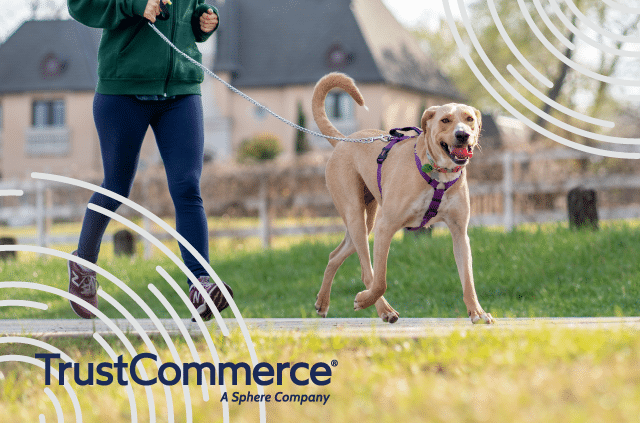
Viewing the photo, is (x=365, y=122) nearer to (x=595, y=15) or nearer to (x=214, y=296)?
(x=595, y=15)

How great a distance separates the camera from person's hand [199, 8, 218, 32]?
4.11 meters

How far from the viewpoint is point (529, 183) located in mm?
12195

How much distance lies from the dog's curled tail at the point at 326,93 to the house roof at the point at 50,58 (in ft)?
99.2

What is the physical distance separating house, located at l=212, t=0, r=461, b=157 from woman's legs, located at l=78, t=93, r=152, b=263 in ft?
87.1

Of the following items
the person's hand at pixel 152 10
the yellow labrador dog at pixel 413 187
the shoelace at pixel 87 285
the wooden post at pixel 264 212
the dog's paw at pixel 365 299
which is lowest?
the wooden post at pixel 264 212

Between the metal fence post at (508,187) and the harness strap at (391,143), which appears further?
the metal fence post at (508,187)

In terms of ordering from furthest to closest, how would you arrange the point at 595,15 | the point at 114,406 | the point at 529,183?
the point at 595,15, the point at 529,183, the point at 114,406

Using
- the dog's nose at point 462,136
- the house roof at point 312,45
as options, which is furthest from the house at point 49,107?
the dog's nose at point 462,136

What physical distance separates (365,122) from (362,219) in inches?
1107

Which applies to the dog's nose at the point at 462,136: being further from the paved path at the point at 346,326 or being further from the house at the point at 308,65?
the house at the point at 308,65

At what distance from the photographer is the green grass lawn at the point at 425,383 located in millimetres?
2229

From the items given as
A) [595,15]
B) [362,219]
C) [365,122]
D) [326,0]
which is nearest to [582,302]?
[362,219]

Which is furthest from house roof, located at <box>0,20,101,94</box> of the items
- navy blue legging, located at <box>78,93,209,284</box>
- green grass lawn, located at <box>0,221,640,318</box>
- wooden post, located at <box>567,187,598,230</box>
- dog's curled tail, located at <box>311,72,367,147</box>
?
navy blue legging, located at <box>78,93,209,284</box>

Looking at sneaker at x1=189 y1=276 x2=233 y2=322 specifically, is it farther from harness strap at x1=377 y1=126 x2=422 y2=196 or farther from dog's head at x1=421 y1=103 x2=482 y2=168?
dog's head at x1=421 y1=103 x2=482 y2=168
